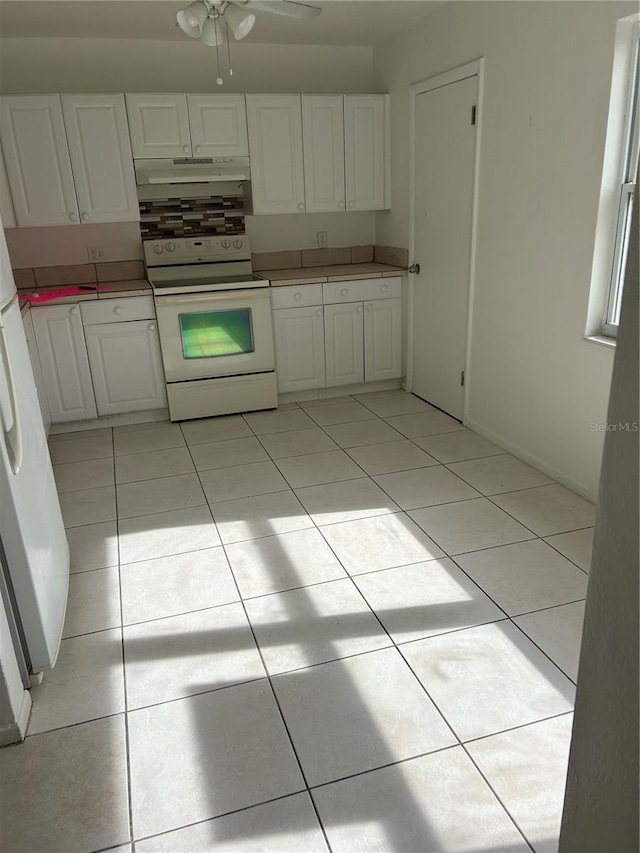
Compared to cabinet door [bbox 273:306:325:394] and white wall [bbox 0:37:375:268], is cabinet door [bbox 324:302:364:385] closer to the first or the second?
cabinet door [bbox 273:306:325:394]

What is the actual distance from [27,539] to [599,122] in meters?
2.72

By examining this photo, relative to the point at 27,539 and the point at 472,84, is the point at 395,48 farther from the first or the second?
the point at 27,539

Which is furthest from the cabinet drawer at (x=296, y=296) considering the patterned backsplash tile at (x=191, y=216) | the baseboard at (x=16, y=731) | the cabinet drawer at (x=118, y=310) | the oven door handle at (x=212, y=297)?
the baseboard at (x=16, y=731)

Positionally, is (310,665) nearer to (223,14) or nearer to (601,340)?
(601,340)

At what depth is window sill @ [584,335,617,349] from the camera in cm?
272

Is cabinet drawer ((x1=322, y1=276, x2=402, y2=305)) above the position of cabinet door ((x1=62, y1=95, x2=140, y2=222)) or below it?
below

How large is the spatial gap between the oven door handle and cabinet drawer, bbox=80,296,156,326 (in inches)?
4.1

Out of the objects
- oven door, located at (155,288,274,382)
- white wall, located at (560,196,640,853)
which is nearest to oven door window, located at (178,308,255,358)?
oven door, located at (155,288,274,382)

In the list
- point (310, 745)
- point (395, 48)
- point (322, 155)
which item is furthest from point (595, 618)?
point (395, 48)

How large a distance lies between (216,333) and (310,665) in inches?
106

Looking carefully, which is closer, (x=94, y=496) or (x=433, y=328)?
(x=94, y=496)

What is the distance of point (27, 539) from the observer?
182 centimetres

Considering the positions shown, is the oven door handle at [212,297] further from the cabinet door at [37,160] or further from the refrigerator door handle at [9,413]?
the refrigerator door handle at [9,413]

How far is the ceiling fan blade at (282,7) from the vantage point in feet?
8.08
